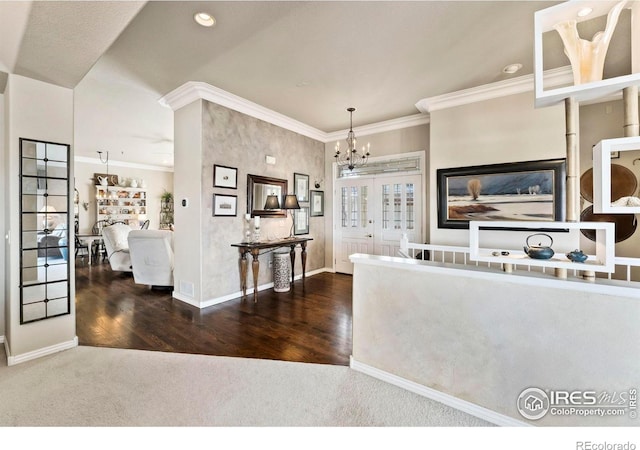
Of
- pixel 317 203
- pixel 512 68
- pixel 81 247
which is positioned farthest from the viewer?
pixel 81 247

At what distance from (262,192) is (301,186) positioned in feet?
3.22

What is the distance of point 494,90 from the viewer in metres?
3.43

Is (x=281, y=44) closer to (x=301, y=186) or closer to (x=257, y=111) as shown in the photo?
(x=257, y=111)

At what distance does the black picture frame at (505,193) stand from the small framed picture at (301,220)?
95.7 inches

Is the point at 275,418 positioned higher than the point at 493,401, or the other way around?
the point at 493,401

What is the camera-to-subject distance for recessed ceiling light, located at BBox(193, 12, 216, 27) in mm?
2203

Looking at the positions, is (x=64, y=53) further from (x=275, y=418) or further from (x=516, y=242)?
(x=516, y=242)

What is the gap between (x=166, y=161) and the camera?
8484 millimetres

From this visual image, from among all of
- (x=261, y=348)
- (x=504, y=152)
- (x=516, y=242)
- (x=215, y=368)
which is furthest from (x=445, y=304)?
(x=504, y=152)

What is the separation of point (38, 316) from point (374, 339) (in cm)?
291

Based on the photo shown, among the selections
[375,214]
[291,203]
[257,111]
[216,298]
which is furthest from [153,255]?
[375,214]

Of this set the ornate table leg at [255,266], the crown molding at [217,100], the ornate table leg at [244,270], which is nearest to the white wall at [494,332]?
the ornate table leg at [255,266]

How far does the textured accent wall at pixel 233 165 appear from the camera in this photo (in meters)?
3.61

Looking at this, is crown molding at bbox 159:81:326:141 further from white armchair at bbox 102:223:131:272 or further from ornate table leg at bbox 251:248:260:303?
white armchair at bbox 102:223:131:272
